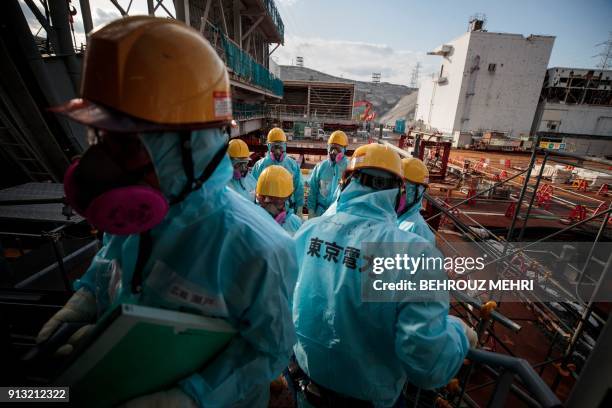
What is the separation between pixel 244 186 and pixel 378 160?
365 centimetres

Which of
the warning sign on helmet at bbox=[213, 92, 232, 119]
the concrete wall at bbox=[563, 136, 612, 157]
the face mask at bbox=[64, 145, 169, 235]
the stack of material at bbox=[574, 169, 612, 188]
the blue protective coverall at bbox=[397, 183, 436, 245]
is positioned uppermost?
the warning sign on helmet at bbox=[213, 92, 232, 119]

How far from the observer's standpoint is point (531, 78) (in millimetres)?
32562

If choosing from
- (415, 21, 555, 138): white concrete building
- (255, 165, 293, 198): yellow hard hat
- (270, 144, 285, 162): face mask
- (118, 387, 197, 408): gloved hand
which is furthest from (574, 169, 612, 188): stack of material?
(118, 387, 197, 408): gloved hand

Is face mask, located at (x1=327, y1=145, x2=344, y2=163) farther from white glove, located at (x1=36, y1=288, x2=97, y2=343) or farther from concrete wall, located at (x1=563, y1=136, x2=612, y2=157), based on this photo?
concrete wall, located at (x1=563, y1=136, x2=612, y2=157)

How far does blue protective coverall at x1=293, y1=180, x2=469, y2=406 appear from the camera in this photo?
1.43 m

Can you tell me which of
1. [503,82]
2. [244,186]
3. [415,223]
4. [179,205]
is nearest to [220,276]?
[179,205]

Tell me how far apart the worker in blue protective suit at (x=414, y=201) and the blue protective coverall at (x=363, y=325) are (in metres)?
1.64

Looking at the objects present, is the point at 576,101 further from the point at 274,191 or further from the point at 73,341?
the point at 73,341

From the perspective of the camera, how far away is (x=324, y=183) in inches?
245

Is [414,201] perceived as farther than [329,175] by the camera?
No

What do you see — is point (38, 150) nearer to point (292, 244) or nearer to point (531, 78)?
point (292, 244)

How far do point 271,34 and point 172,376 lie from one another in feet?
86.7

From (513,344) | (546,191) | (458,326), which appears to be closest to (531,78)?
(546,191)

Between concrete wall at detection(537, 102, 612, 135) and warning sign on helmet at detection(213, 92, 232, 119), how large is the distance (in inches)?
1804
